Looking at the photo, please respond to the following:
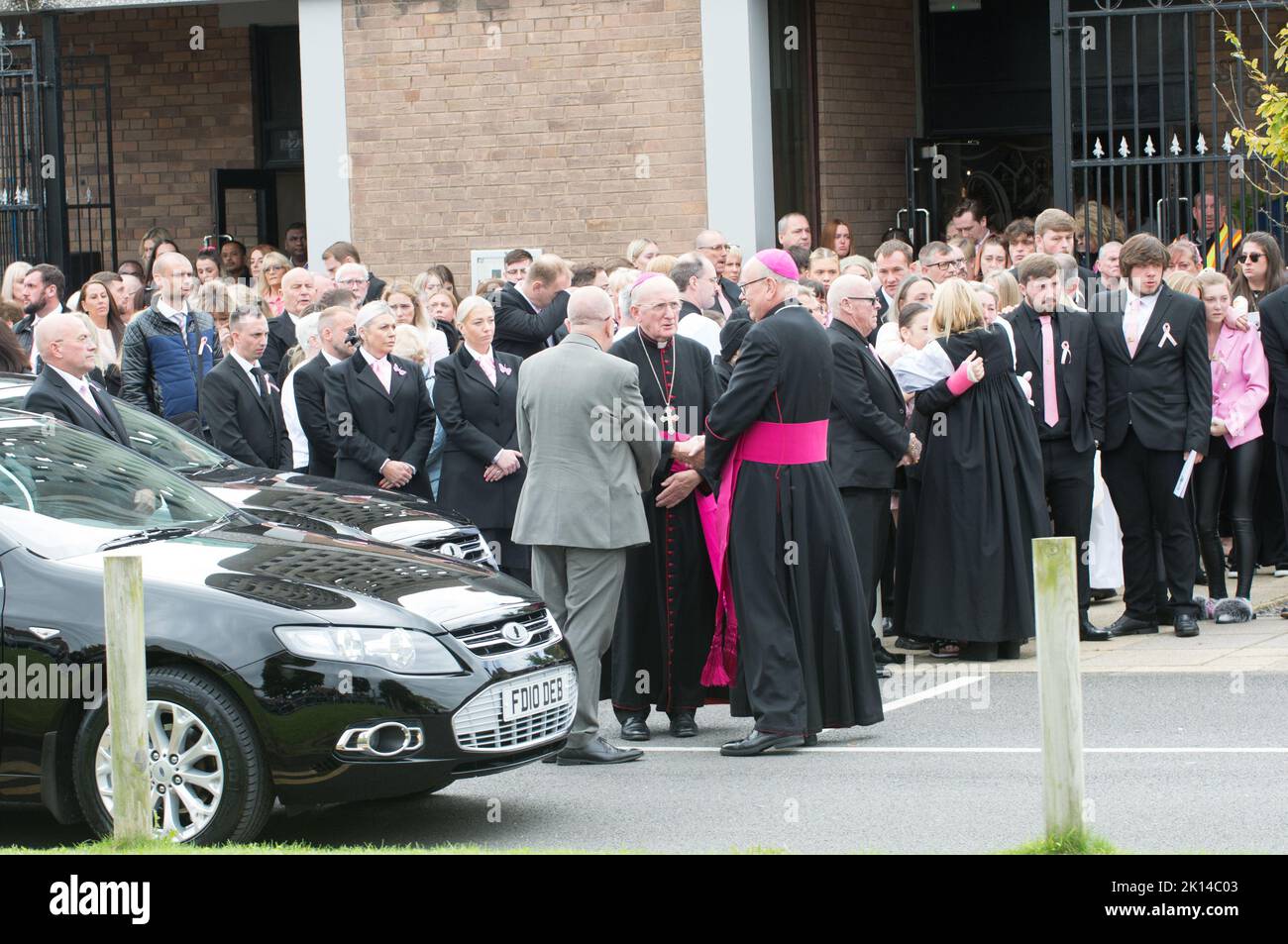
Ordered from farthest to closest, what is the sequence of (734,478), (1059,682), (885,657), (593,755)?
(885,657)
(734,478)
(593,755)
(1059,682)

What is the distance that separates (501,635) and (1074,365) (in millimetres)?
5262

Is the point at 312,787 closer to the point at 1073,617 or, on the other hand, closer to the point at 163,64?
the point at 1073,617

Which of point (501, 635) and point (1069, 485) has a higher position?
point (1069, 485)

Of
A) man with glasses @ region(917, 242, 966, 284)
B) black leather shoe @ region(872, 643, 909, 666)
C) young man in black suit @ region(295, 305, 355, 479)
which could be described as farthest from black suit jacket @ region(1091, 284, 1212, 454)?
young man in black suit @ region(295, 305, 355, 479)

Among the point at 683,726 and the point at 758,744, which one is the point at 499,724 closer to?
the point at 758,744

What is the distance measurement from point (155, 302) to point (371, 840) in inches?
249

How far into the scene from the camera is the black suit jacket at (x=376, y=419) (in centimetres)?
1169

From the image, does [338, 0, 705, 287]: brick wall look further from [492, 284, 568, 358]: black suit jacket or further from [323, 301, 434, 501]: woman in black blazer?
[323, 301, 434, 501]: woman in black blazer

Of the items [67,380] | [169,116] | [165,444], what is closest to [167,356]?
[165,444]

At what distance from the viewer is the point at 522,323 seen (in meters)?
13.0

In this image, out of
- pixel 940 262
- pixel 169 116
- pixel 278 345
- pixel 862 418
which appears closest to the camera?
pixel 862 418

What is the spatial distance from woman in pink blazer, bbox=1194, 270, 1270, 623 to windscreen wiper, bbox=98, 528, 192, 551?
6.84 m

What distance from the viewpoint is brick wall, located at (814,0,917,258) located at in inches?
781
